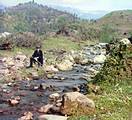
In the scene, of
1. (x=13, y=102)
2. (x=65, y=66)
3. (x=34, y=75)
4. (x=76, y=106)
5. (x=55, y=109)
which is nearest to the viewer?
(x=76, y=106)

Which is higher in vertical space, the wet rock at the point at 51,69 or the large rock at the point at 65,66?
the wet rock at the point at 51,69

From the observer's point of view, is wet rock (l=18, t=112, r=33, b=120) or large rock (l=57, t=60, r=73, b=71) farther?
large rock (l=57, t=60, r=73, b=71)

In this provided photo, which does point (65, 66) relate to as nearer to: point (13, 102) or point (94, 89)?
point (94, 89)

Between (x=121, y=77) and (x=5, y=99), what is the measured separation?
6.63 metres

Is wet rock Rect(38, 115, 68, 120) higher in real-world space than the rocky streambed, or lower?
higher

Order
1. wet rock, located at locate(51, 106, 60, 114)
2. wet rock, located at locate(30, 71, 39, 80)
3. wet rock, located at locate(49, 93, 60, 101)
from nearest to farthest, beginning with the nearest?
1. wet rock, located at locate(51, 106, 60, 114)
2. wet rock, located at locate(49, 93, 60, 101)
3. wet rock, located at locate(30, 71, 39, 80)

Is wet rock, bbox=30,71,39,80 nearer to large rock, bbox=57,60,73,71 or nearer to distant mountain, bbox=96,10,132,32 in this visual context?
large rock, bbox=57,60,73,71

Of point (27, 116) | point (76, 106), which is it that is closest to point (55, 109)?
point (76, 106)

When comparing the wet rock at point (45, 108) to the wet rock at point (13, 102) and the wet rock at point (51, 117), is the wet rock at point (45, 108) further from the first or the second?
the wet rock at point (13, 102)

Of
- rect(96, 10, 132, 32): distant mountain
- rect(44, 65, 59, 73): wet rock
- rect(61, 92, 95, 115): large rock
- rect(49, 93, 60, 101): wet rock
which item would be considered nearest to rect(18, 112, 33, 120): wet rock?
rect(61, 92, 95, 115): large rock

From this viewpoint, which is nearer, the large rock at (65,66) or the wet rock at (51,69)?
the wet rock at (51,69)

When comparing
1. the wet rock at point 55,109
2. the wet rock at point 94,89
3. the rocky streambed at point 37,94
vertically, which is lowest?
the rocky streambed at point 37,94

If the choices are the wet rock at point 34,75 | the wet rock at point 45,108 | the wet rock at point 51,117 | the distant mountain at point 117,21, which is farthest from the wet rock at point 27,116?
the distant mountain at point 117,21

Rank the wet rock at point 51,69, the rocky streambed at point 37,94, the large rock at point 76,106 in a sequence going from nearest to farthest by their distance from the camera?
the large rock at point 76,106 → the rocky streambed at point 37,94 → the wet rock at point 51,69
